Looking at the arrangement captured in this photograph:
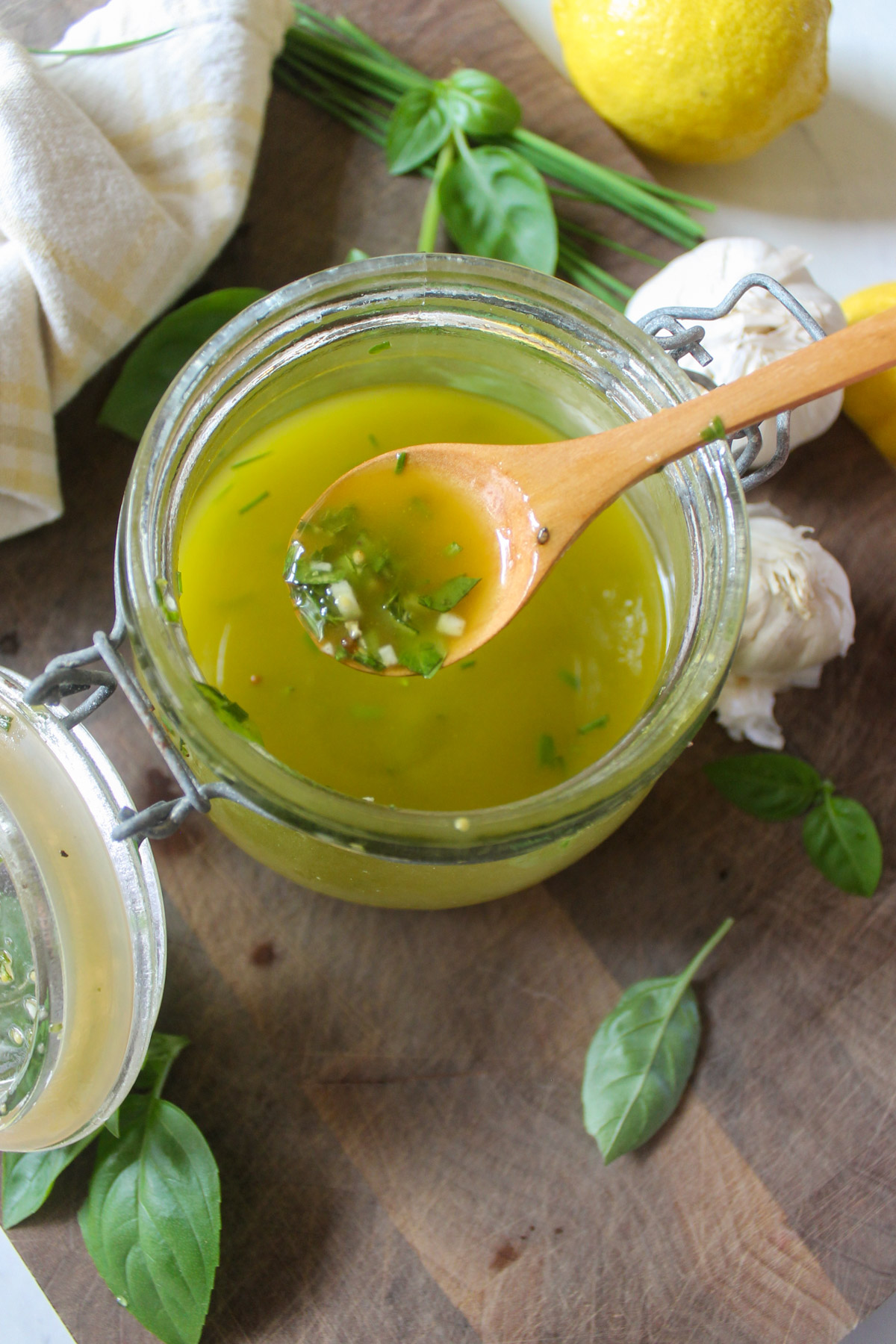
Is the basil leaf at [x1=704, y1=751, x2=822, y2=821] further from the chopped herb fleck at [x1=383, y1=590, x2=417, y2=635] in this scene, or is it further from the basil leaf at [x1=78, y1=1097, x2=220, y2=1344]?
the basil leaf at [x1=78, y1=1097, x2=220, y2=1344]

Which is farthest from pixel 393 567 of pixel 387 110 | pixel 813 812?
pixel 387 110

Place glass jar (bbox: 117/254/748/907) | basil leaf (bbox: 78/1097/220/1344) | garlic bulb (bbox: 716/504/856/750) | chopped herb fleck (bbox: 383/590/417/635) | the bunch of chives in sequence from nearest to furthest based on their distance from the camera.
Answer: glass jar (bbox: 117/254/748/907) → chopped herb fleck (bbox: 383/590/417/635) → basil leaf (bbox: 78/1097/220/1344) → garlic bulb (bbox: 716/504/856/750) → the bunch of chives

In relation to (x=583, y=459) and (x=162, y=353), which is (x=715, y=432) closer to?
(x=583, y=459)

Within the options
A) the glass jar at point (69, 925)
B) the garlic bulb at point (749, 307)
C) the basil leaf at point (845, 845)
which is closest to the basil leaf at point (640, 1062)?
the basil leaf at point (845, 845)

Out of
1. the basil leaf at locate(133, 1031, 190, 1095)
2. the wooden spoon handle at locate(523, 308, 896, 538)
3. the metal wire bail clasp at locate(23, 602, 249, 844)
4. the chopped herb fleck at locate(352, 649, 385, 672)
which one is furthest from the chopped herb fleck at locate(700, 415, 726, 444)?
the basil leaf at locate(133, 1031, 190, 1095)

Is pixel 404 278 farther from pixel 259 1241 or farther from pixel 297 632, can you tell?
pixel 259 1241

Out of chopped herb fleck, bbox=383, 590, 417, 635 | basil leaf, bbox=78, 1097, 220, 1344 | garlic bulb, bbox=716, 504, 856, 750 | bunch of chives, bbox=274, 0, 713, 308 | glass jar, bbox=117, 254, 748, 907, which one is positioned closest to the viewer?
glass jar, bbox=117, 254, 748, 907

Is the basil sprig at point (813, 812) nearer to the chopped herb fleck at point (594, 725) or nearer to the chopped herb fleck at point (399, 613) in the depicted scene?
the chopped herb fleck at point (594, 725)
